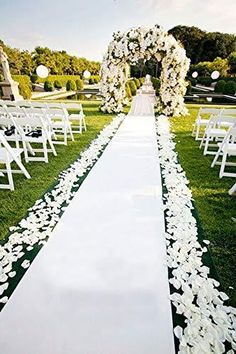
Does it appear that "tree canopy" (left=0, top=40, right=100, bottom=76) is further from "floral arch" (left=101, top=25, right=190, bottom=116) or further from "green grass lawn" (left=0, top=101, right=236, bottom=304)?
"green grass lawn" (left=0, top=101, right=236, bottom=304)

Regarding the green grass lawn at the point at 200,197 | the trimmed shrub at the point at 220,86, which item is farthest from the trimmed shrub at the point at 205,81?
the green grass lawn at the point at 200,197

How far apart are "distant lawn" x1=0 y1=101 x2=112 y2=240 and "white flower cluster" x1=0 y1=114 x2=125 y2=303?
0.37 feet

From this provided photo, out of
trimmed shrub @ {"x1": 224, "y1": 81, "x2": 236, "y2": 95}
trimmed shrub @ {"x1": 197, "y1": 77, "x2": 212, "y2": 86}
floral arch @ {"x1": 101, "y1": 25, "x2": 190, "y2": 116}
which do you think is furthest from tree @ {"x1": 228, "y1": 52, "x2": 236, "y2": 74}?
floral arch @ {"x1": 101, "y1": 25, "x2": 190, "y2": 116}

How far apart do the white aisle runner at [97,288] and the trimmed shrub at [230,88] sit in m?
19.4

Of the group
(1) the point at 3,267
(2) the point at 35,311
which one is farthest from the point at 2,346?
(1) the point at 3,267

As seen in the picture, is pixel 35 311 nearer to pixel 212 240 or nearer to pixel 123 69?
pixel 212 240

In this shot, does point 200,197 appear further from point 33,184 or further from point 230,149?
point 33,184

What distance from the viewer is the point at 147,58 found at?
9.80 meters

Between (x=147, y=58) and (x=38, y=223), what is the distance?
9.18m

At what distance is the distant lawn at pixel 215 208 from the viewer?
7.06ft

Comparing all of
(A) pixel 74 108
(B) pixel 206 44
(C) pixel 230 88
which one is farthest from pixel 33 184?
(B) pixel 206 44

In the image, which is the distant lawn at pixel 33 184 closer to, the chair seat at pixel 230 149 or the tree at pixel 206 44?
the chair seat at pixel 230 149

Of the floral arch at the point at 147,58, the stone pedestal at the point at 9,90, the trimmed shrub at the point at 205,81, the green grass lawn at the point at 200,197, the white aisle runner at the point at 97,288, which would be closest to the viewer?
the white aisle runner at the point at 97,288

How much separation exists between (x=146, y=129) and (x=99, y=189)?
456cm
